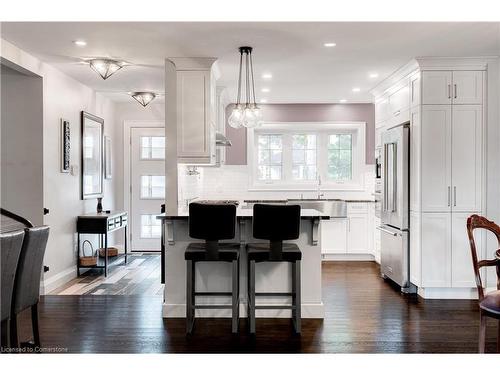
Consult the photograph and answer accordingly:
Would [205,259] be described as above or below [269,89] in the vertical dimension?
below

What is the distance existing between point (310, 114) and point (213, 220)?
439cm

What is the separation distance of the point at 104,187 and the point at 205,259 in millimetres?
3831

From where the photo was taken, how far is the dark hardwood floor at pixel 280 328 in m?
3.40

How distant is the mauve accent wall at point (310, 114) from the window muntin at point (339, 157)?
0.33m

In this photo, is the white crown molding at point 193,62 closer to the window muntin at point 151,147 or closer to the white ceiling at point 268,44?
the white ceiling at point 268,44

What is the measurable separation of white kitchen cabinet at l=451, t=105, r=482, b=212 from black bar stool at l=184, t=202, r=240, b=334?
2.50 metres

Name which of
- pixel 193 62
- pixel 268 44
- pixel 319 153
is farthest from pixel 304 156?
pixel 268 44

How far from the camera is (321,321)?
13.3 feet

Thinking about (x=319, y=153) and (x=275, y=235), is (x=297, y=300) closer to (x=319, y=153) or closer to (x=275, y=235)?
(x=275, y=235)

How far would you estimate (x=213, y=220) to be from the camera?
12.1 ft

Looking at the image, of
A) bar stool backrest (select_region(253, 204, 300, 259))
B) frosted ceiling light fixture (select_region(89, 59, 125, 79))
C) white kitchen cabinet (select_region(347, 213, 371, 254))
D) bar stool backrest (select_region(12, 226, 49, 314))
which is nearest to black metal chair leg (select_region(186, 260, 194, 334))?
bar stool backrest (select_region(253, 204, 300, 259))

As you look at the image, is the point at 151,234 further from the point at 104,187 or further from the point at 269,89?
→ the point at 269,89

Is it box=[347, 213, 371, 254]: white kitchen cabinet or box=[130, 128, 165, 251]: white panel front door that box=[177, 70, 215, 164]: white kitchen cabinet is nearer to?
box=[130, 128, 165, 251]: white panel front door

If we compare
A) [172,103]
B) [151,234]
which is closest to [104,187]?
[151,234]
